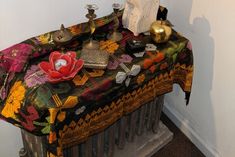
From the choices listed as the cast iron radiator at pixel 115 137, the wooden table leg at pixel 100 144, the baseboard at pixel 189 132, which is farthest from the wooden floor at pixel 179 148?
the wooden table leg at pixel 100 144

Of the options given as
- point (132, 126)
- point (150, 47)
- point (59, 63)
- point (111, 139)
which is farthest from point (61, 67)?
point (132, 126)

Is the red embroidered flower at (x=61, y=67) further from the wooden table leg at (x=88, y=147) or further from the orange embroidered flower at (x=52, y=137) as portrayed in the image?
the wooden table leg at (x=88, y=147)

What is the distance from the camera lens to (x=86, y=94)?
1.42m

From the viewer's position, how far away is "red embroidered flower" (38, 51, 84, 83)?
139 centimetres

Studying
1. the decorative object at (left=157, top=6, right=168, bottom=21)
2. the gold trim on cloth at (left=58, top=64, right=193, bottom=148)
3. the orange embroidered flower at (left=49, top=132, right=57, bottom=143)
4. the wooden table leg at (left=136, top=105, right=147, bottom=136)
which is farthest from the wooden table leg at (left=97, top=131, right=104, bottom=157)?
the decorative object at (left=157, top=6, right=168, bottom=21)

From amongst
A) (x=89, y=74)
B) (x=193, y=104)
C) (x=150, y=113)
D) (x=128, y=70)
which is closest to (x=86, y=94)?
(x=89, y=74)

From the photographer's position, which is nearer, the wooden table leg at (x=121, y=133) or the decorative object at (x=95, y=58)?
the decorative object at (x=95, y=58)

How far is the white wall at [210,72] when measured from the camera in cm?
186

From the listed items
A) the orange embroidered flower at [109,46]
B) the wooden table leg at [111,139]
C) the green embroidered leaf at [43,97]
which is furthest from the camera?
the wooden table leg at [111,139]

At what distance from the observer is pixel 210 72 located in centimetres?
205

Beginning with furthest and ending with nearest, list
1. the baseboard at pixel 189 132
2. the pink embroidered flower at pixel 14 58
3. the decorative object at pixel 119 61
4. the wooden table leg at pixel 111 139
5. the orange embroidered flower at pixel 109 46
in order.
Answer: the baseboard at pixel 189 132
the wooden table leg at pixel 111 139
the orange embroidered flower at pixel 109 46
the decorative object at pixel 119 61
the pink embroidered flower at pixel 14 58

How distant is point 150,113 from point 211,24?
2.23 feet

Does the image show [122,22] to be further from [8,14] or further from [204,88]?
[204,88]

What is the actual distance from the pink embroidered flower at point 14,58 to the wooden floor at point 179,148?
1.23 m
